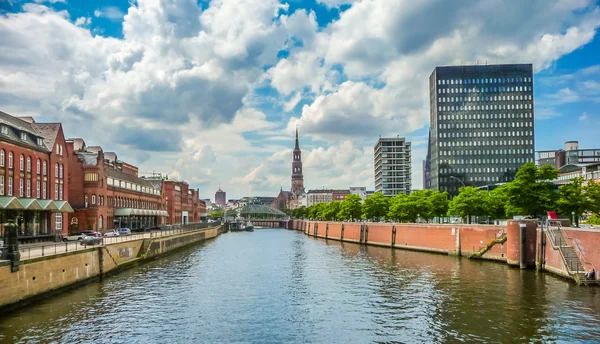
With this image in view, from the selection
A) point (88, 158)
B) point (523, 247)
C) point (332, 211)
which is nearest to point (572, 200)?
point (523, 247)

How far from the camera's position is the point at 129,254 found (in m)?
62.7

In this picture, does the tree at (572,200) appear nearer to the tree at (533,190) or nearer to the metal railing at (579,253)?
the tree at (533,190)

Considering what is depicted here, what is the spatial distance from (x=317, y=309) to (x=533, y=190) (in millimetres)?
→ 43832

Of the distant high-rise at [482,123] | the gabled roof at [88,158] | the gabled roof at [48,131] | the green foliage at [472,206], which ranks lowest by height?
the green foliage at [472,206]

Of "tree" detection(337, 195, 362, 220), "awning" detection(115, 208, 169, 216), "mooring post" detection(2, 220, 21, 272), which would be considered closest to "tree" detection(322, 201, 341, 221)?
"tree" detection(337, 195, 362, 220)

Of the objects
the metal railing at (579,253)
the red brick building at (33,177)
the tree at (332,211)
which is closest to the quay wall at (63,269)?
the red brick building at (33,177)

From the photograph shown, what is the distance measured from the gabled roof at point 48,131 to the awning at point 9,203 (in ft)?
50.8

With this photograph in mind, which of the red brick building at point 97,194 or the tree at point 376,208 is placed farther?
the tree at point 376,208

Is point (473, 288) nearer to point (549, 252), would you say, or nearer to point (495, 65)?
point (549, 252)

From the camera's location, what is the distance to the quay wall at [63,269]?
34.4 meters

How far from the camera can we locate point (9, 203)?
52.8 m

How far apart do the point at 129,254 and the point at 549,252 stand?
48.7 metres

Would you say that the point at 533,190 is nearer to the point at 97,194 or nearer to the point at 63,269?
the point at 63,269

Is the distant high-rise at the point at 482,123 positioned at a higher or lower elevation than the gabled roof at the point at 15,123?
higher
